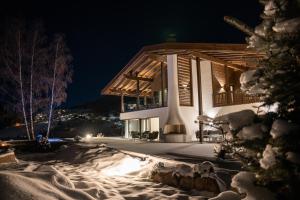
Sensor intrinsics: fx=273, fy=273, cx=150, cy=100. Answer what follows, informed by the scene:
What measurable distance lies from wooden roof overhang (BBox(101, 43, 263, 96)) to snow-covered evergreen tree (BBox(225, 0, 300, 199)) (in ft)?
27.1

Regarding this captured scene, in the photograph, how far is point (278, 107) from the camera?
2.55 metres

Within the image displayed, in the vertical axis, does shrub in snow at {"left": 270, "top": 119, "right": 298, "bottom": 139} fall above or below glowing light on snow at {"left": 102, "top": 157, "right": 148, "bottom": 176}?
above

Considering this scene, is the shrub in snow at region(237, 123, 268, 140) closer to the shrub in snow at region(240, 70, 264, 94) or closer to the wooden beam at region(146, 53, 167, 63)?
the shrub in snow at region(240, 70, 264, 94)

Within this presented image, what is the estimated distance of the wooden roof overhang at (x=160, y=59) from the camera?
15102 millimetres

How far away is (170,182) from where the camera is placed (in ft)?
22.2

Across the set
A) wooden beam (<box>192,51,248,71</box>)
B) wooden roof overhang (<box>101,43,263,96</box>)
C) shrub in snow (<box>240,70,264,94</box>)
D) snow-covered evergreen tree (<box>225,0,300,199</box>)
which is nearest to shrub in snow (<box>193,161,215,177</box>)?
snow-covered evergreen tree (<box>225,0,300,199</box>)

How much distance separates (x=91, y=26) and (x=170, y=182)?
32751mm

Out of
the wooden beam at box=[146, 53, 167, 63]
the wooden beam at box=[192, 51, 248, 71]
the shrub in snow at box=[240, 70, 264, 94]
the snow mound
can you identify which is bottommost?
the snow mound

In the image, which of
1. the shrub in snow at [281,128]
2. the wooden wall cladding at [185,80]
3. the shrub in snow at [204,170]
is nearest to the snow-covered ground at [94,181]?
the shrub in snow at [204,170]

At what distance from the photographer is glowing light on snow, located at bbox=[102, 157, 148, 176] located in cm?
872

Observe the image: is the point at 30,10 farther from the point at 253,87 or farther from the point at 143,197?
the point at 253,87

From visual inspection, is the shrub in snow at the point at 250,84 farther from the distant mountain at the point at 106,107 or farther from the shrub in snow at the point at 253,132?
the distant mountain at the point at 106,107

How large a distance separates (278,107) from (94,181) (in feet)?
18.7

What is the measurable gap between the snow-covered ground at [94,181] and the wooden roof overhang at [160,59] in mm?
6003
